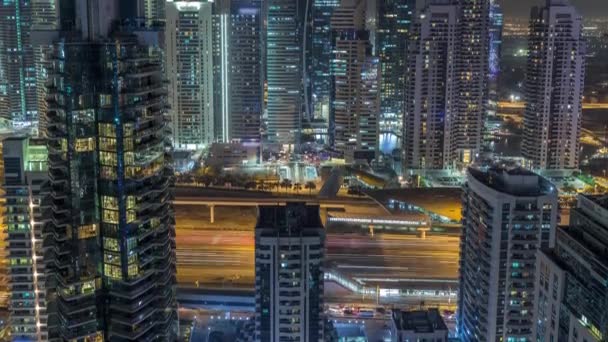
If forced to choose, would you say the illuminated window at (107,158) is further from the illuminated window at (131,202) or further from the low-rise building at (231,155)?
the low-rise building at (231,155)

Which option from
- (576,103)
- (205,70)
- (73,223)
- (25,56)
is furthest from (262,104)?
(73,223)

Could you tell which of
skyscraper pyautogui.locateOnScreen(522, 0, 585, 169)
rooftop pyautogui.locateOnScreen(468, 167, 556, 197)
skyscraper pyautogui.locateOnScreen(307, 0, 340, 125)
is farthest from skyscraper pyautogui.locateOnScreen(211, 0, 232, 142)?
rooftop pyautogui.locateOnScreen(468, 167, 556, 197)

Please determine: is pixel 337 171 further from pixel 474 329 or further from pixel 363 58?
pixel 474 329

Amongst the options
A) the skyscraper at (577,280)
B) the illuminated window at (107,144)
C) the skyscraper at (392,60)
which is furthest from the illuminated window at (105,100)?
the skyscraper at (392,60)

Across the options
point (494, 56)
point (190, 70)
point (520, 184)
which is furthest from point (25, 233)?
point (494, 56)

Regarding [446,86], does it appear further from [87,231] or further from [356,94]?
[87,231]

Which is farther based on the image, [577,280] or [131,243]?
[131,243]
